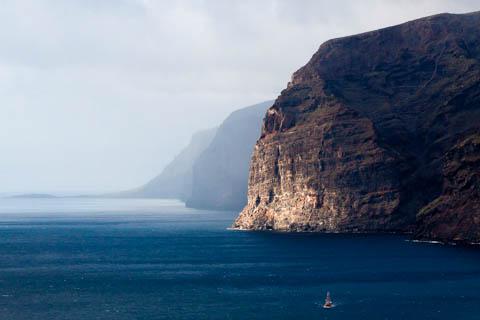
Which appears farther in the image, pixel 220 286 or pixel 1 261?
pixel 1 261

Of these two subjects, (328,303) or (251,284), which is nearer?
(328,303)

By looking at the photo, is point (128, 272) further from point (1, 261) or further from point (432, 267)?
point (432, 267)

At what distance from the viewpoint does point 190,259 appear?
19038 cm

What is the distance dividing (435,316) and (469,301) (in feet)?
43.9

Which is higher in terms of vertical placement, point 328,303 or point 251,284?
point 251,284

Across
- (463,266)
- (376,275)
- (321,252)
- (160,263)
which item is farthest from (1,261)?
(463,266)

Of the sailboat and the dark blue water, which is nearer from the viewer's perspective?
the dark blue water

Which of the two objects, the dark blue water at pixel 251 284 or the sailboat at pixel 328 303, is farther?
the sailboat at pixel 328 303

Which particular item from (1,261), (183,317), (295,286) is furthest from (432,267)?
(1,261)

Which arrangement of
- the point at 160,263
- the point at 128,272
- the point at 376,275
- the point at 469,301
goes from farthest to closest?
the point at 160,263, the point at 128,272, the point at 376,275, the point at 469,301

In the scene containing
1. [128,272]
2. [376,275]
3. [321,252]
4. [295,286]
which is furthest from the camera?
[321,252]

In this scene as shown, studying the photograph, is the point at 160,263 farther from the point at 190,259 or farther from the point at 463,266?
the point at 463,266

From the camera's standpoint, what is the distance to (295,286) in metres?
145

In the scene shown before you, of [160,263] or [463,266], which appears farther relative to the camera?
[160,263]
